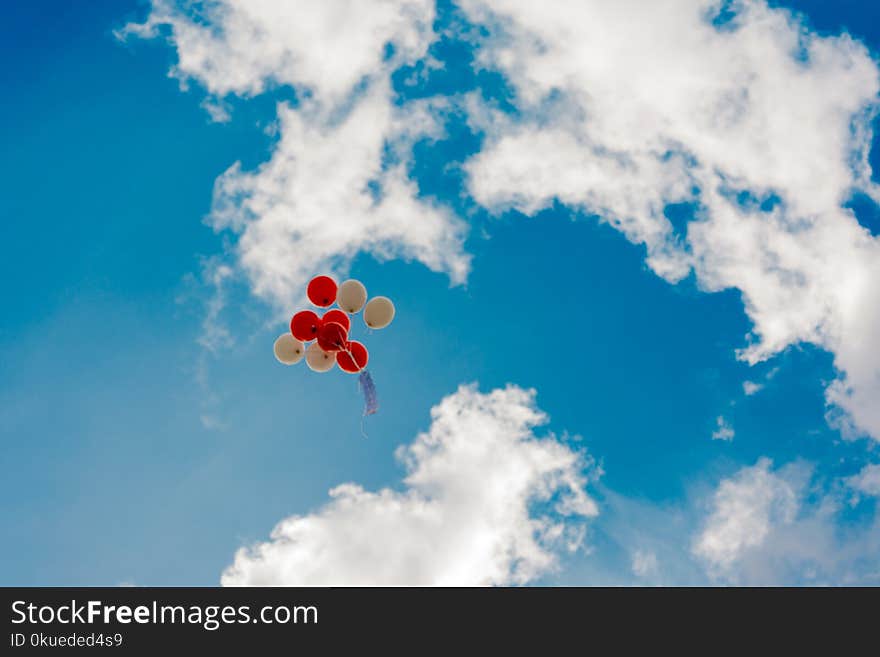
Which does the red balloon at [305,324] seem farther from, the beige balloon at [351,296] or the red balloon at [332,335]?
the beige balloon at [351,296]

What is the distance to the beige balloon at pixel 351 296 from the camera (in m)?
9.16

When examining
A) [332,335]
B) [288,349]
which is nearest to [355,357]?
[332,335]

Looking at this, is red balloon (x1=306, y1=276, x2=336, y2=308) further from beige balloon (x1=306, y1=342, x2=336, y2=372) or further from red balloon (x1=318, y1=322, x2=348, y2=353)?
beige balloon (x1=306, y1=342, x2=336, y2=372)

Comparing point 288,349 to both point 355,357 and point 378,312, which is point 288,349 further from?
point 378,312

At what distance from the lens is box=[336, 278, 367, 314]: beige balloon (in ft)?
30.0

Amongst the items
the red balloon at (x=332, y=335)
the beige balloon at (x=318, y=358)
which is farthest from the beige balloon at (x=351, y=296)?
the beige balloon at (x=318, y=358)

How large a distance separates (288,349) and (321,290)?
1087 mm

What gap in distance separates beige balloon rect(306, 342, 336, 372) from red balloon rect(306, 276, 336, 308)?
0.69 meters
